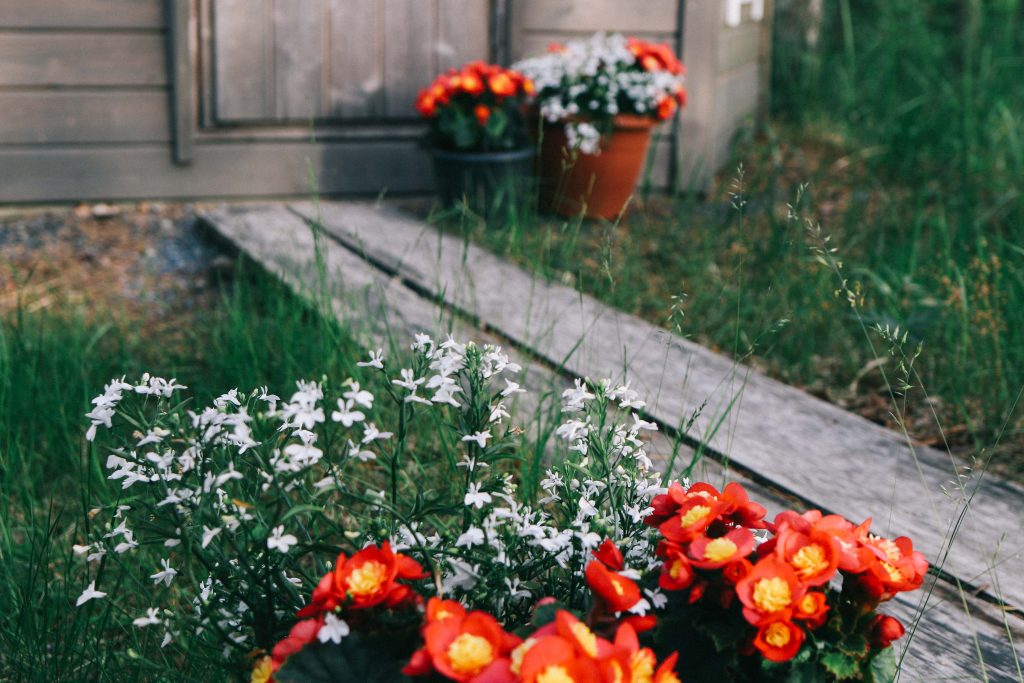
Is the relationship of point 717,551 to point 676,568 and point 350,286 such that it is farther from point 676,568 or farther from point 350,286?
point 350,286

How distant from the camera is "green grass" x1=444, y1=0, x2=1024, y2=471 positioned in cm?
268

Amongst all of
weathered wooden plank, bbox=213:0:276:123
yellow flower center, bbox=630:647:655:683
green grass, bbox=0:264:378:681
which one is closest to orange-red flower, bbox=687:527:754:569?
yellow flower center, bbox=630:647:655:683

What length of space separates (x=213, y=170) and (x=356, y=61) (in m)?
0.72

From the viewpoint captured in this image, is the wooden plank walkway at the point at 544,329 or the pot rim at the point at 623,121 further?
the pot rim at the point at 623,121

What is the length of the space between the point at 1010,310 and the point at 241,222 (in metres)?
2.56

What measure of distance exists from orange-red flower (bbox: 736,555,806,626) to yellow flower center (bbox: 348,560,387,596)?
33 cm

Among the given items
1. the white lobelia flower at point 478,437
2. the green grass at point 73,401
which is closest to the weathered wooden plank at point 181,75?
the green grass at point 73,401

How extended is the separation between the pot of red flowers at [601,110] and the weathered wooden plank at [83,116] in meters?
1.46

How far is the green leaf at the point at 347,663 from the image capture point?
1019 millimetres

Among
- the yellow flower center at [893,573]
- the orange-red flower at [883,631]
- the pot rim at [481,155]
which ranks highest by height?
the pot rim at [481,155]

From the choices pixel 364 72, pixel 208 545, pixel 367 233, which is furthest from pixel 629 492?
pixel 364 72

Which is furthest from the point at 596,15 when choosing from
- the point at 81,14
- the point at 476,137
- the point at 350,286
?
the point at 350,286

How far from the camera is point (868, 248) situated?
385 cm

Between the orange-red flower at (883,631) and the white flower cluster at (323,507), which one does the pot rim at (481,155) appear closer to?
the white flower cluster at (323,507)
